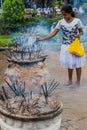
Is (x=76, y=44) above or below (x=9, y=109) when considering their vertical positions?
above

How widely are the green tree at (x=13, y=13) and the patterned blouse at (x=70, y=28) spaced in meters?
9.91

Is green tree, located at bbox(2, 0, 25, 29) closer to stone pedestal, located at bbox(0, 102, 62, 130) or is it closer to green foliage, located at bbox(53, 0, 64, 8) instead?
green foliage, located at bbox(53, 0, 64, 8)

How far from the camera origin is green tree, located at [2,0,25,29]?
16.4 m

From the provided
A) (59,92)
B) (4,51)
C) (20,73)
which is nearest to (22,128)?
(20,73)

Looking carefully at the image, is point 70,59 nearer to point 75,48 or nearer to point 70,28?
point 75,48

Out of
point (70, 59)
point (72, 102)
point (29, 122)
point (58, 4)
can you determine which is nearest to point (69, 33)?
point (70, 59)

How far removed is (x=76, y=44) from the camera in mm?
6422

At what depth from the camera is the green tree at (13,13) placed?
1643 centimetres

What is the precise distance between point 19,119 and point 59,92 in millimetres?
3086

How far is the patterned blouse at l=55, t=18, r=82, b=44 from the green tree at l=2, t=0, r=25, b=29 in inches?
390

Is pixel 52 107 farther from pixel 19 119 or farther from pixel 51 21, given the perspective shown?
pixel 51 21

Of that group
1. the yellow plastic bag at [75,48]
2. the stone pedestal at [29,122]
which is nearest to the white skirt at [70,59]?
the yellow plastic bag at [75,48]

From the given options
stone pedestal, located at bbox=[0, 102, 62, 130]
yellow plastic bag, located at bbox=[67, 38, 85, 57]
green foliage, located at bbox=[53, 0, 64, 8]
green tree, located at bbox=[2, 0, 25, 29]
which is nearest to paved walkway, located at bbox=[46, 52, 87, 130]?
yellow plastic bag, located at bbox=[67, 38, 85, 57]

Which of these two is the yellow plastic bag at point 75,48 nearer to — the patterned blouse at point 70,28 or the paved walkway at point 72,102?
the patterned blouse at point 70,28
